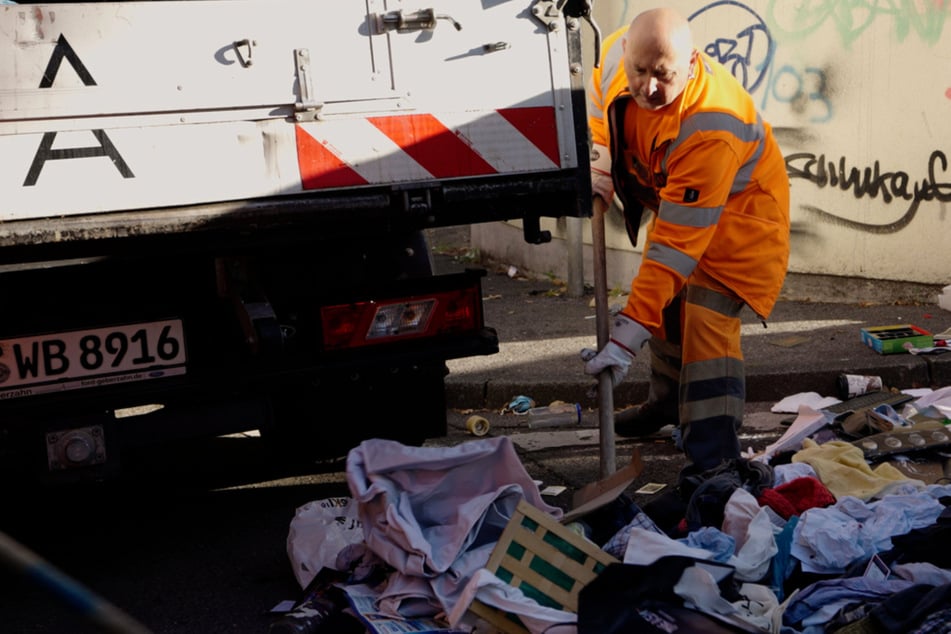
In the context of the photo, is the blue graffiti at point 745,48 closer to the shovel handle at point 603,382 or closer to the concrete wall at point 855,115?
the concrete wall at point 855,115

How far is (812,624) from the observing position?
302 centimetres

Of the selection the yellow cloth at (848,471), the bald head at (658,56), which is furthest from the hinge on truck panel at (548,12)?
the yellow cloth at (848,471)

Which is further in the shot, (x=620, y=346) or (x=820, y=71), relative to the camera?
(x=820, y=71)

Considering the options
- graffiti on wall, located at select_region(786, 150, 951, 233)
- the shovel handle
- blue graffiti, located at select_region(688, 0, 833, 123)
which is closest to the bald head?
the shovel handle

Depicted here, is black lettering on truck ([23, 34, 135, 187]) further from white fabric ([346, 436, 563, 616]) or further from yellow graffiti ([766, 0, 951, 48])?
yellow graffiti ([766, 0, 951, 48])

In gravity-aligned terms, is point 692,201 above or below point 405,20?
below

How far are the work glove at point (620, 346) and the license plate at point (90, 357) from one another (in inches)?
51.1

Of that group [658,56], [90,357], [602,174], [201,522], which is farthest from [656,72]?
[201,522]

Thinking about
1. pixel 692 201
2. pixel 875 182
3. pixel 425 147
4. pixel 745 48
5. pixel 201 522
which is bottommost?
pixel 201 522

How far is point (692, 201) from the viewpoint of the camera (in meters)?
3.82

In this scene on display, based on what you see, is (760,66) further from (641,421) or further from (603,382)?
(603,382)

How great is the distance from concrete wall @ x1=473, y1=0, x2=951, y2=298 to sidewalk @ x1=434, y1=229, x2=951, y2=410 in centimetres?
34

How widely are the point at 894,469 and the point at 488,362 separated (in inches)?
105

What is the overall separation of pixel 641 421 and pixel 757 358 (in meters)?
1.27
